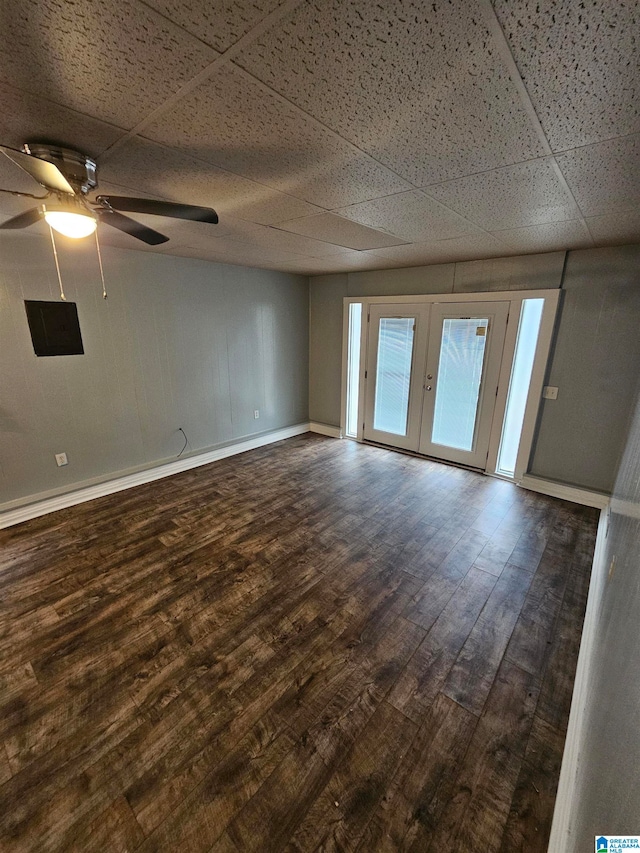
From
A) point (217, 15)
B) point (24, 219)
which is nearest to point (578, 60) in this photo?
point (217, 15)

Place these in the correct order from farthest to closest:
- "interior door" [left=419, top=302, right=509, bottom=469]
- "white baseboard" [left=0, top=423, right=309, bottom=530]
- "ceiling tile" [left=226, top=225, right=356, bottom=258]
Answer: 1. "interior door" [left=419, top=302, right=509, bottom=469]
2. "white baseboard" [left=0, top=423, right=309, bottom=530]
3. "ceiling tile" [left=226, top=225, right=356, bottom=258]

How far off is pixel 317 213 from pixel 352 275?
2.66m

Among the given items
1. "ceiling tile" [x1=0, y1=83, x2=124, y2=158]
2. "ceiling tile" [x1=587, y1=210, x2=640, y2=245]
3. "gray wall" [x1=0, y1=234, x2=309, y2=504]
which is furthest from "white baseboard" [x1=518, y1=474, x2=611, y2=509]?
"ceiling tile" [x1=0, y1=83, x2=124, y2=158]

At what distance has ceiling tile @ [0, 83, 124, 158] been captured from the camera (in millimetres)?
Result: 1121

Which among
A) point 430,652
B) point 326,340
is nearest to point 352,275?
point 326,340

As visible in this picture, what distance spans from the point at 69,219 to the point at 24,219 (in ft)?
1.80

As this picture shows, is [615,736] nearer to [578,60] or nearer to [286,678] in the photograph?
[286,678]

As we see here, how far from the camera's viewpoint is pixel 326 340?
527 centimetres

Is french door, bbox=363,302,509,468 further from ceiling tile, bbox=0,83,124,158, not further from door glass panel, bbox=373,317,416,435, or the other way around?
ceiling tile, bbox=0,83,124,158

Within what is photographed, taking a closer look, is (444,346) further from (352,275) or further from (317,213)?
(317,213)

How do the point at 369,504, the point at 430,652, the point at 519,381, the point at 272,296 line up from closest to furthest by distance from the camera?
the point at 430,652
the point at 369,504
the point at 519,381
the point at 272,296

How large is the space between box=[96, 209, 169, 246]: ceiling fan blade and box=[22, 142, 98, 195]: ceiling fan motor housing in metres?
0.14

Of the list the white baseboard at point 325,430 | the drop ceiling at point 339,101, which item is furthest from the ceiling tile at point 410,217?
the white baseboard at point 325,430

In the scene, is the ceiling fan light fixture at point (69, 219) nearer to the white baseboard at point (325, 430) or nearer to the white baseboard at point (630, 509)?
the white baseboard at point (630, 509)
